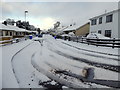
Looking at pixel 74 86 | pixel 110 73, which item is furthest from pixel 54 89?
pixel 110 73

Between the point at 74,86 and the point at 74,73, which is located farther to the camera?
the point at 74,73

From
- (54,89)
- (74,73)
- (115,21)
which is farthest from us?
(115,21)

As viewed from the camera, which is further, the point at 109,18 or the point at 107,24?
the point at 107,24

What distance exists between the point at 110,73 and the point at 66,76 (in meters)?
2.20

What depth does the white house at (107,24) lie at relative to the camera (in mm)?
21842

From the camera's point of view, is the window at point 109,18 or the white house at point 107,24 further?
the window at point 109,18

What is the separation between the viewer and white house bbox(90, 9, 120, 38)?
21.8m

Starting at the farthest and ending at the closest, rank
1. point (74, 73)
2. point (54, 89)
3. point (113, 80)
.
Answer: point (74, 73) < point (113, 80) < point (54, 89)

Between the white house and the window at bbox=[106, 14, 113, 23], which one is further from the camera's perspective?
the window at bbox=[106, 14, 113, 23]

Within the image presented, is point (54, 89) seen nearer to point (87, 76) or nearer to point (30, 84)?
point (30, 84)

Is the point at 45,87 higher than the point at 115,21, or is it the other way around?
the point at 115,21

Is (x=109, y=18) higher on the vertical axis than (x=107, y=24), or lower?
higher

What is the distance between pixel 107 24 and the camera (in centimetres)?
2445

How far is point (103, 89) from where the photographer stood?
154 inches
